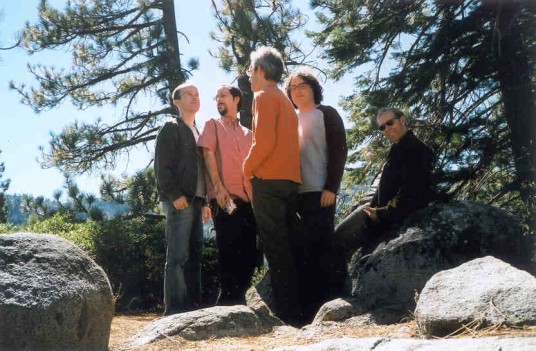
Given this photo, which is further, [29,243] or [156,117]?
[156,117]

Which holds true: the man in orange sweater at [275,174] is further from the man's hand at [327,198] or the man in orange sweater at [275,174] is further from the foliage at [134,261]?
the foliage at [134,261]

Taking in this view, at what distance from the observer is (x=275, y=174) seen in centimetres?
480

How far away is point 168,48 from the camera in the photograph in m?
11.8

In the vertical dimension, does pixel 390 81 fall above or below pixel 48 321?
above

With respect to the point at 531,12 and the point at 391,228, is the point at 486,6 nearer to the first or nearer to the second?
the point at 531,12

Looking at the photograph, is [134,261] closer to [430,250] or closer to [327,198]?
[327,198]

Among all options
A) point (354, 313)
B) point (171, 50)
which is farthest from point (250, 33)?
point (354, 313)

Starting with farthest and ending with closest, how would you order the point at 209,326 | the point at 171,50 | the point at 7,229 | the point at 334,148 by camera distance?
the point at 171,50
the point at 7,229
the point at 334,148
the point at 209,326

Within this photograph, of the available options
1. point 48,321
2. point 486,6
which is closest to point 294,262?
point 48,321

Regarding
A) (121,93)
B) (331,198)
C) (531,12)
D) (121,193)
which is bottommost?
(331,198)

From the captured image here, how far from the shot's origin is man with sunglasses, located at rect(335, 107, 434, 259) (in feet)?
17.1

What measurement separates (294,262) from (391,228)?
1.00m

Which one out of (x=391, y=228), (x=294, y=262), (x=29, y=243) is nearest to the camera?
(x=29, y=243)

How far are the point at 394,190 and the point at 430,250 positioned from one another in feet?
1.87
